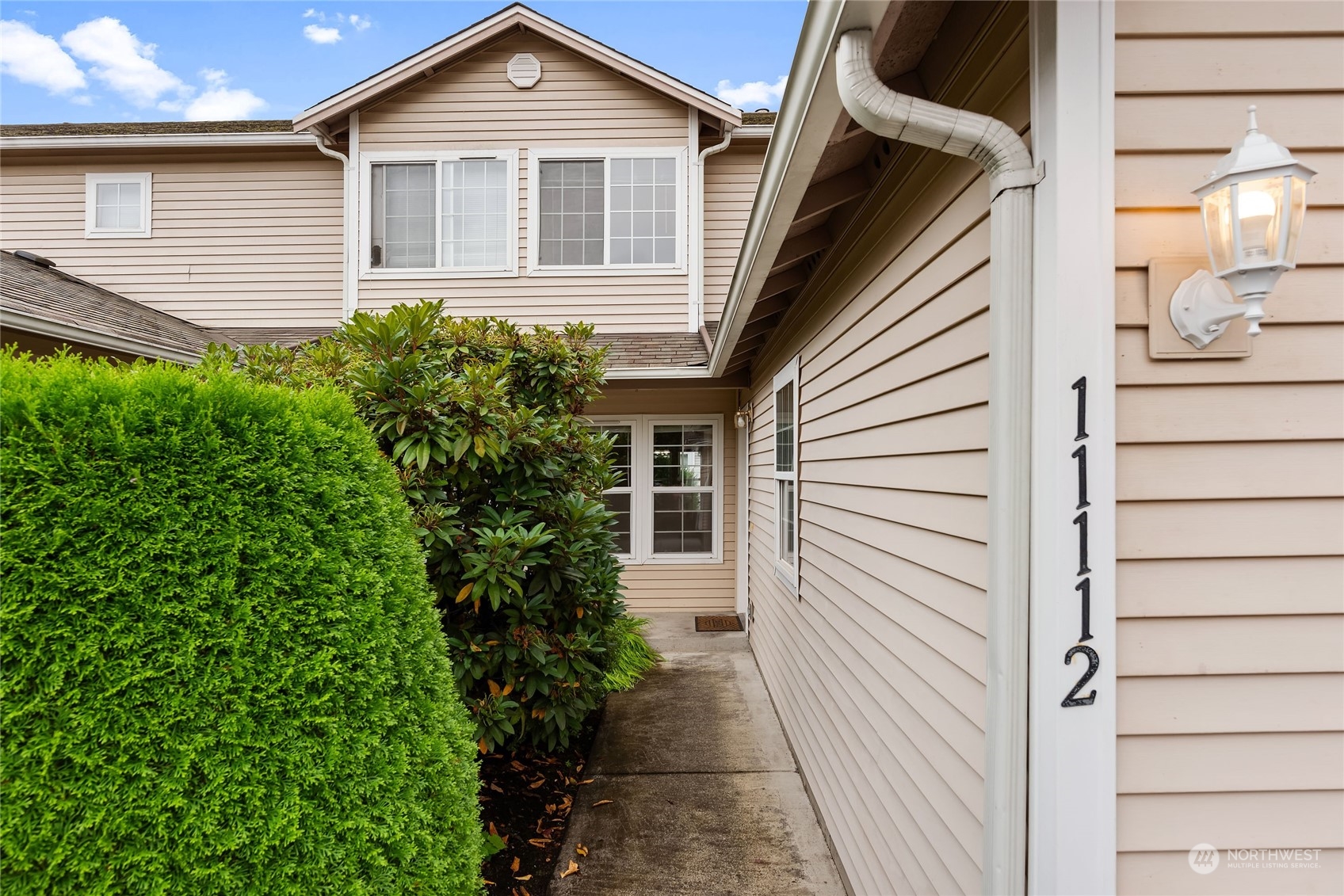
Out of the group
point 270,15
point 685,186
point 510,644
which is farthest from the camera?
point 685,186

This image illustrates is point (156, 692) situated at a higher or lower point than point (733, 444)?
lower

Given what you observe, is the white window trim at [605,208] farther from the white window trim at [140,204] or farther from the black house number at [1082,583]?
the black house number at [1082,583]

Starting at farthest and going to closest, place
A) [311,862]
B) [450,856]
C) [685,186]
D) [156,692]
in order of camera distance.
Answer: [685,186] → [450,856] → [311,862] → [156,692]

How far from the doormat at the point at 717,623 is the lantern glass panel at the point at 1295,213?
254 inches

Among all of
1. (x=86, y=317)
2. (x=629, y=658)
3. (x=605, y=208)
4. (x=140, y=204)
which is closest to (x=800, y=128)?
(x=629, y=658)

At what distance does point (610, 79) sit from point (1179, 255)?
7.20 meters

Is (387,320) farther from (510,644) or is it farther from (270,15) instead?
(270,15)

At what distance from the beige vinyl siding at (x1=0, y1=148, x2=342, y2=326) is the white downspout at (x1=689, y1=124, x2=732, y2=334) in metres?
4.35

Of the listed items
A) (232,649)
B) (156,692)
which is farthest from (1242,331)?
(156,692)

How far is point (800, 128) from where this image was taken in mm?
1838

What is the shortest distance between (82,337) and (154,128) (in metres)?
4.52

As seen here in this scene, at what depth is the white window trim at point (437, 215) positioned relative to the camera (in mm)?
7055

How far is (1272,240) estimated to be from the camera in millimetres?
1093

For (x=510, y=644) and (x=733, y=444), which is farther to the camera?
(x=733, y=444)
